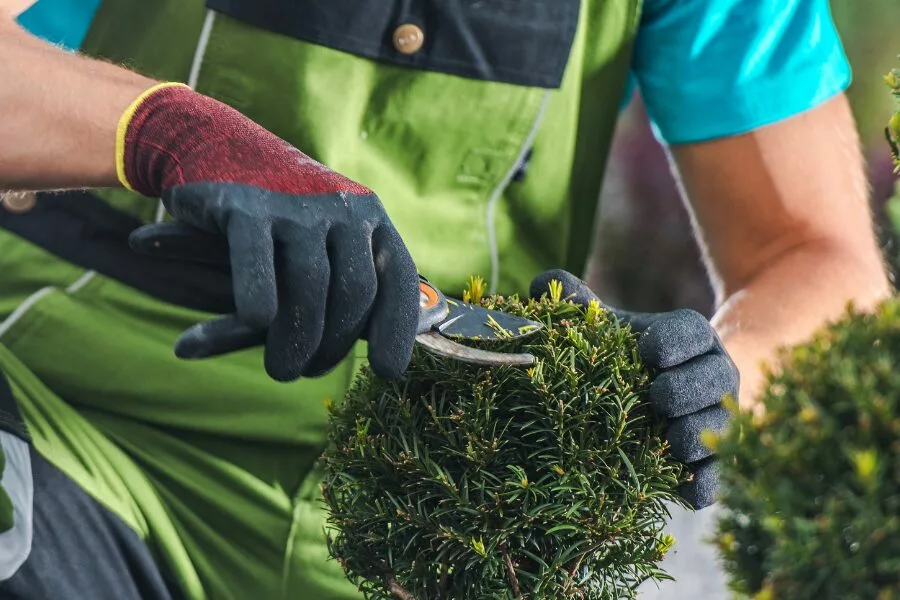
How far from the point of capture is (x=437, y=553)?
37.9 inches

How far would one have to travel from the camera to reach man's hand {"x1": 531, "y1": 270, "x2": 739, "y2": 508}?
3.10ft

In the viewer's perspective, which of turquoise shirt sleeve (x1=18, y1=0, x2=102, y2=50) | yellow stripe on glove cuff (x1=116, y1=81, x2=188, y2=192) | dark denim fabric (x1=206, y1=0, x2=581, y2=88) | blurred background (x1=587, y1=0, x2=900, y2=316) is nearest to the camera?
yellow stripe on glove cuff (x1=116, y1=81, x2=188, y2=192)

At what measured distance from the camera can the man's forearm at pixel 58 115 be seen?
3.54 ft

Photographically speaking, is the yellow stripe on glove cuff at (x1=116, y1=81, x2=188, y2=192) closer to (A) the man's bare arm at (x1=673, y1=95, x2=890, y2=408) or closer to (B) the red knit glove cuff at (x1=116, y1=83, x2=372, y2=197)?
(B) the red knit glove cuff at (x1=116, y1=83, x2=372, y2=197)

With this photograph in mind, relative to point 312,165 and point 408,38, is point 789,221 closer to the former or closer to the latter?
point 408,38

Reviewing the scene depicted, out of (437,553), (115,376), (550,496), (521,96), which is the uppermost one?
(521,96)

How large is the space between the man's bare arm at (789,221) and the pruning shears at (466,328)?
594 mm

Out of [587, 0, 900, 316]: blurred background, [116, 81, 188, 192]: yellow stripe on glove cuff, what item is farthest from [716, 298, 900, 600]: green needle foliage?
[587, 0, 900, 316]: blurred background

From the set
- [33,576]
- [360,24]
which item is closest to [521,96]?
[360,24]

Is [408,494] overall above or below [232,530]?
above

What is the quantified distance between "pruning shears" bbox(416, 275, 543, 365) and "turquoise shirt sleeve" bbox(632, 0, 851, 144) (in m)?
0.76

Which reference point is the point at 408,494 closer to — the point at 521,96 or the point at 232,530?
the point at 232,530

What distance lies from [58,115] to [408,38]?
0.50 m

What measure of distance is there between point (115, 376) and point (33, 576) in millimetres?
308
